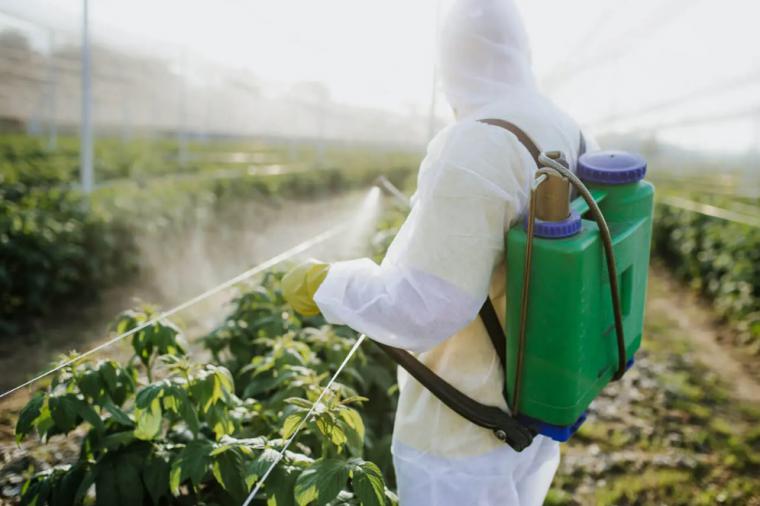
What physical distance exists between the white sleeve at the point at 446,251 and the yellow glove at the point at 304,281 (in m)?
0.11

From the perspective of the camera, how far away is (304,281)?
4.86 feet

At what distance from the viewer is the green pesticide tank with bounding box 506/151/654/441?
1.27m

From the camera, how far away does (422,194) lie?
1.34 metres

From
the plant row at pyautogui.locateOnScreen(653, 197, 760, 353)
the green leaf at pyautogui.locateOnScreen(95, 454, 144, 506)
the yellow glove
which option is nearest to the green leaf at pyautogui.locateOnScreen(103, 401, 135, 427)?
the green leaf at pyautogui.locateOnScreen(95, 454, 144, 506)

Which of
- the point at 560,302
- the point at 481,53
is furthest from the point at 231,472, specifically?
the point at 481,53

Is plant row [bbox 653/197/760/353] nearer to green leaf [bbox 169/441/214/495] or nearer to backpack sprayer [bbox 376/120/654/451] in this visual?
backpack sprayer [bbox 376/120/654/451]

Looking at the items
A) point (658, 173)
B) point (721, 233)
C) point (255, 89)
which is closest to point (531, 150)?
point (721, 233)

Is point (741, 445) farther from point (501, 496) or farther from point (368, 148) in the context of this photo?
point (368, 148)

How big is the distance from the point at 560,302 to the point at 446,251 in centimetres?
26

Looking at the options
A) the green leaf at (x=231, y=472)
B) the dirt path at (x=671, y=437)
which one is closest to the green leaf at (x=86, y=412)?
the green leaf at (x=231, y=472)

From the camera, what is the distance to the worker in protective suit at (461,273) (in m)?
1.29

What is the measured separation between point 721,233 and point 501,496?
588cm

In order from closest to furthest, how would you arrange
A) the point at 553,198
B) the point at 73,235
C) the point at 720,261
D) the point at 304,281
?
1. the point at 553,198
2. the point at 304,281
3. the point at 73,235
4. the point at 720,261

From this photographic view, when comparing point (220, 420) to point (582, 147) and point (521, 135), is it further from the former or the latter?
point (582, 147)
